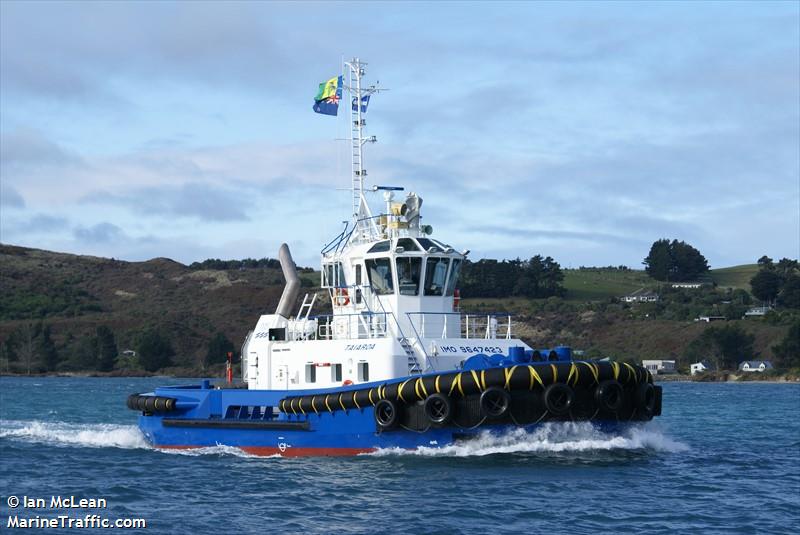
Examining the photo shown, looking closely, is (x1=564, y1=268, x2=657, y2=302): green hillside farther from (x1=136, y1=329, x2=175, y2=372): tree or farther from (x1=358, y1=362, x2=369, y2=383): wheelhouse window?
(x1=358, y1=362, x2=369, y2=383): wheelhouse window

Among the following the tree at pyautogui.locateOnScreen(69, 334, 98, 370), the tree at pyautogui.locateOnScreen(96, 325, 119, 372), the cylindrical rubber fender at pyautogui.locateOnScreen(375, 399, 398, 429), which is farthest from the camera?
the tree at pyautogui.locateOnScreen(69, 334, 98, 370)

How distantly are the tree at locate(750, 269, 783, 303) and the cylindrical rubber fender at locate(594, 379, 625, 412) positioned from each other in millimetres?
93888

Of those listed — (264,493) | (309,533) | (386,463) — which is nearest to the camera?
(309,533)

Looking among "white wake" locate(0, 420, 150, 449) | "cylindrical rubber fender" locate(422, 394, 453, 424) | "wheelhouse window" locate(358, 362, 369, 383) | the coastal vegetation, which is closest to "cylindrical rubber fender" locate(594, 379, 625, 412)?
"cylindrical rubber fender" locate(422, 394, 453, 424)

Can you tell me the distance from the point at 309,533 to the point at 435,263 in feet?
30.5

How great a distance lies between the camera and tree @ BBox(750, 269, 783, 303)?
109438 millimetres

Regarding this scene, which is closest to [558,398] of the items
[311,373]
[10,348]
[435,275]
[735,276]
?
[435,275]

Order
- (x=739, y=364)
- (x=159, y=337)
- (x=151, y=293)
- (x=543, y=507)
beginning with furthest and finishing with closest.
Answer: (x=151, y=293) < (x=159, y=337) < (x=739, y=364) < (x=543, y=507)

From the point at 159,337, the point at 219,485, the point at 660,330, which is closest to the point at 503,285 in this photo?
the point at 660,330

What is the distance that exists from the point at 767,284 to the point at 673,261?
593 inches

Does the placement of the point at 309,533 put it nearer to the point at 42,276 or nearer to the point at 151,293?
the point at 151,293

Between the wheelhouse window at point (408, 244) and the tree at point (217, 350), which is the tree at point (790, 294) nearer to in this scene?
the tree at point (217, 350)

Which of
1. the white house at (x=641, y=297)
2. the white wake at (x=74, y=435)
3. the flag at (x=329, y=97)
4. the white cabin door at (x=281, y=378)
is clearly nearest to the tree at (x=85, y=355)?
the white house at (x=641, y=297)

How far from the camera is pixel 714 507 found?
17469mm
